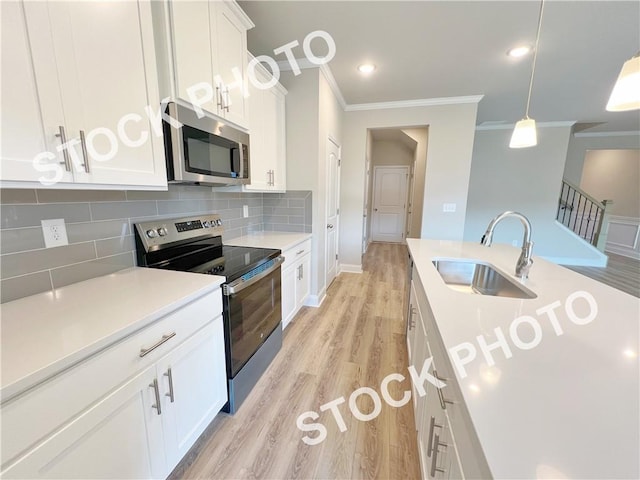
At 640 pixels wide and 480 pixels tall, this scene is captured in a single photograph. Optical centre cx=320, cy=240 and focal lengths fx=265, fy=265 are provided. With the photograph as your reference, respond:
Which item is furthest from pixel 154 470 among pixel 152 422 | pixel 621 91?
pixel 621 91

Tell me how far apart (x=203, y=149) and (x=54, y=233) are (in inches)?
32.5

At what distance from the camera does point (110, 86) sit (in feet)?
3.64

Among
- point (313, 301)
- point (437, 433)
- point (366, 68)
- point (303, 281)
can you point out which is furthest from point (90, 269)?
point (366, 68)

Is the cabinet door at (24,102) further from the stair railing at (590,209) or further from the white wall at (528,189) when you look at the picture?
the stair railing at (590,209)

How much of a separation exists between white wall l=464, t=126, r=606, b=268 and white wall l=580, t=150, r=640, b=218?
2.59 metres

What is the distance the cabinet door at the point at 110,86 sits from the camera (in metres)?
0.97

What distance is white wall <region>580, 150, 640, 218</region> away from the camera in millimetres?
6242

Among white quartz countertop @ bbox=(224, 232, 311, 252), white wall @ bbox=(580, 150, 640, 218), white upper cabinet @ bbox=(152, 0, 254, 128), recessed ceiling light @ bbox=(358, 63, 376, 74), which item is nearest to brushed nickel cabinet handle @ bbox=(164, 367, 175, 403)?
white quartz countertop @ bbox=(224, 232, 311, 252)

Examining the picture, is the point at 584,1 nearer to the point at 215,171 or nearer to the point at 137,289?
the point at 215,171

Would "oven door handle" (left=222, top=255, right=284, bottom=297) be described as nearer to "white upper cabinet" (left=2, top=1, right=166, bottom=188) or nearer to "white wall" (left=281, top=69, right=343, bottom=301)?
"white upper cabinet" (left=2, top=1, right=166, bottom=188)

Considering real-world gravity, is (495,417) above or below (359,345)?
above

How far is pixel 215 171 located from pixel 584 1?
8.98ft

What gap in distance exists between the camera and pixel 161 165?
1.36 metres

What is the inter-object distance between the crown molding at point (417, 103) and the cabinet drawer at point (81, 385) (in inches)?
146
